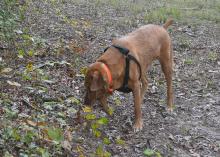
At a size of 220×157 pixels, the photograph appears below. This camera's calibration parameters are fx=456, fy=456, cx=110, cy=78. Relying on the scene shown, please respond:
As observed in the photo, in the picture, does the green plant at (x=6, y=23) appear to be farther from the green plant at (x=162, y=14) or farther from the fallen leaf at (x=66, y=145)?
the green plant at (x=162, y=14)

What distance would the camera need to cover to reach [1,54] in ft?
25.9

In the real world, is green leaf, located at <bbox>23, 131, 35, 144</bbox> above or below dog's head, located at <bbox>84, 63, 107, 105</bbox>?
below

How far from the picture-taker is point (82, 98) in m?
7.22

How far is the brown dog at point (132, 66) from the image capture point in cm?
621

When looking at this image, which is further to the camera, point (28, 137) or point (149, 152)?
point (149, 152)

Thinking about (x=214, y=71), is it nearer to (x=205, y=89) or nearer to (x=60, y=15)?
(x=205, y=89)

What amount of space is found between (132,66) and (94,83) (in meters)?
0.72

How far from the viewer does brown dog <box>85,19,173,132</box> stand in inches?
245

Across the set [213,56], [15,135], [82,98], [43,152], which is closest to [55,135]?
[43,152]

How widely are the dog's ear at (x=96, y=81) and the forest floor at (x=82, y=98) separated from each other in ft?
1.20

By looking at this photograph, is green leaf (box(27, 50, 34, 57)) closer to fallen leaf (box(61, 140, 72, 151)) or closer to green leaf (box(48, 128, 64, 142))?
fallen leaf (box(61, 140, 72, 151))

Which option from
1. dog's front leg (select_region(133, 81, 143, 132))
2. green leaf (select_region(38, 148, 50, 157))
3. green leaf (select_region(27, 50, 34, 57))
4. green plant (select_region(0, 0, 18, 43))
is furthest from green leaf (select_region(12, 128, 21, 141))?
green leaf (select_region(27, 50, 34, 57))

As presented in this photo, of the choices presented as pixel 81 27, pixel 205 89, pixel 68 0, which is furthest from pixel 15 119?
pixel 68 0

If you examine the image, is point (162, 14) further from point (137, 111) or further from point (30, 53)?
point (137, 111)
